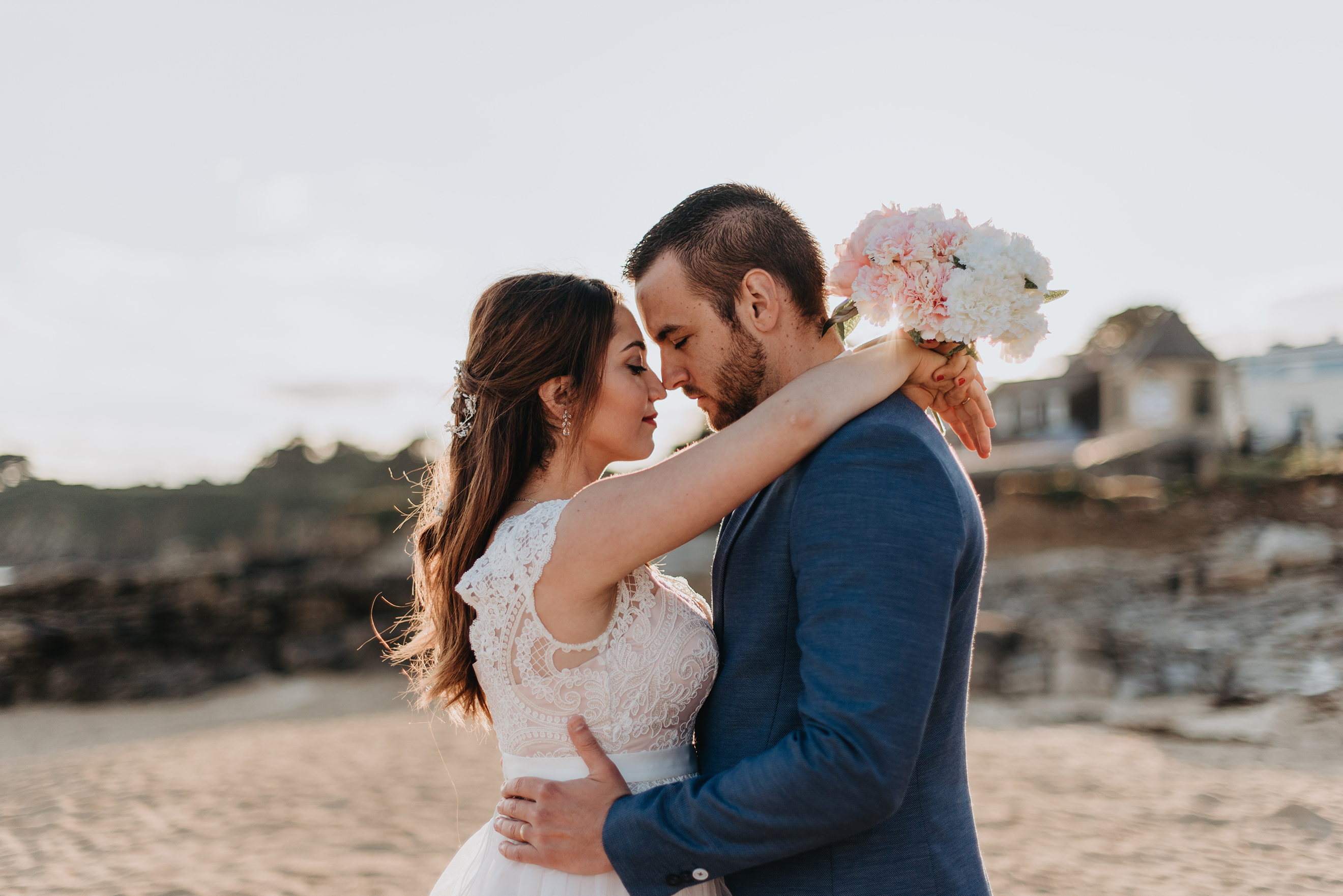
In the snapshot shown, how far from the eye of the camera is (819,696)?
1.58 metres

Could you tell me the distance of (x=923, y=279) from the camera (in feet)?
6.35

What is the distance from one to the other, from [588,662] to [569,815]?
1.10ft

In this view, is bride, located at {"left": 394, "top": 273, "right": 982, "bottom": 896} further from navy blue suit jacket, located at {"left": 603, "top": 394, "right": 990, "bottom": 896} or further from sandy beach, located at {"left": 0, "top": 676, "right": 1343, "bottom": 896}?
sandy beach, located at {"left": 0, "top": 676, "right": 1343, "bottom": 896}

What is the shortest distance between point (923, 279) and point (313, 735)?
13.8 m

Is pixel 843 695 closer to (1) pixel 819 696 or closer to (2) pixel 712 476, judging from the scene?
(1) pixel 819 696

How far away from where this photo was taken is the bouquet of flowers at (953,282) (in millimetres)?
1889

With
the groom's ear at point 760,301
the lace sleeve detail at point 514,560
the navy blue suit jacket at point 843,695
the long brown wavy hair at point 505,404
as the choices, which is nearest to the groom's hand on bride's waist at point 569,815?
the navy blue suit jacket at point 843,695

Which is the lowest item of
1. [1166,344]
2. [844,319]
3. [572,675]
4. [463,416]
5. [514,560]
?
[572,675]

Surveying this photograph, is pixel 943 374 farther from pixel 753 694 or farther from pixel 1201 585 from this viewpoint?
pixel 1201 585

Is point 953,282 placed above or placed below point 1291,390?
below

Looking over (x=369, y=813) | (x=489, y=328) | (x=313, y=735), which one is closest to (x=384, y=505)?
(x=313, y=735)

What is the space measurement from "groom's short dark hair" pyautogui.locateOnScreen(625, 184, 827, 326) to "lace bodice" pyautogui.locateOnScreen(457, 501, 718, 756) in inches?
28.0

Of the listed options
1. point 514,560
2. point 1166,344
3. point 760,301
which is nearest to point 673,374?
point 760,301

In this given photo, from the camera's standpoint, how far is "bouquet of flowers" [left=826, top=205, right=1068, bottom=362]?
6.20 ft
